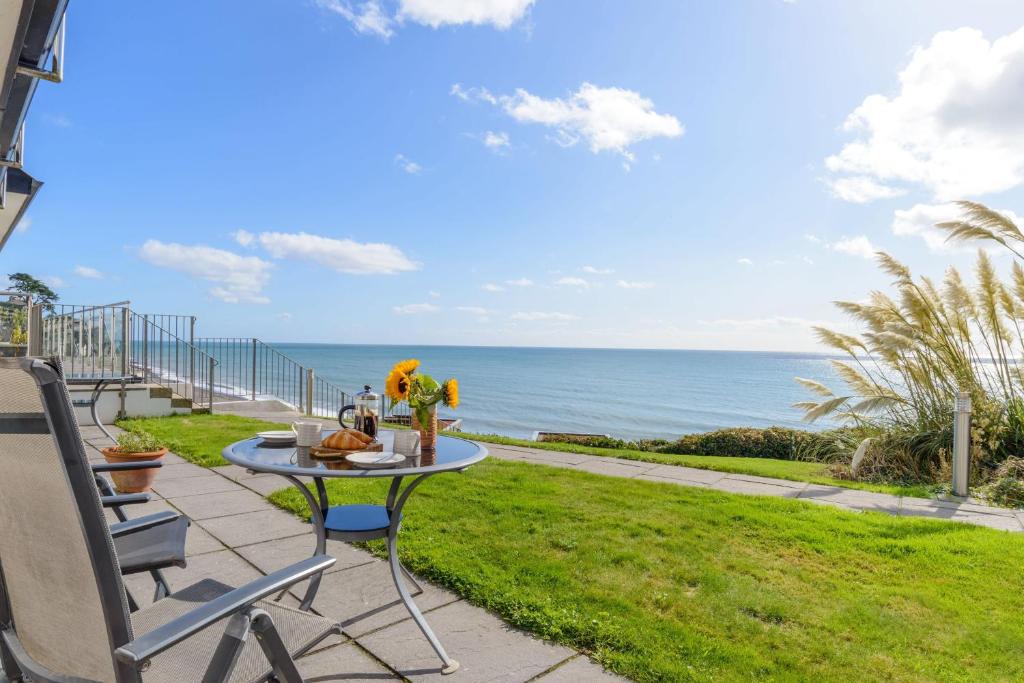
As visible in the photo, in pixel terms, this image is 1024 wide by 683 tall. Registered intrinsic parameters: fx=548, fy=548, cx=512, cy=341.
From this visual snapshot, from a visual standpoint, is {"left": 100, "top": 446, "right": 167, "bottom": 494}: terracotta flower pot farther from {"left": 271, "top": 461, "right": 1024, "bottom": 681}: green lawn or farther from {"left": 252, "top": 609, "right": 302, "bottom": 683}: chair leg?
{"left": 252, "top": 609, "right": 302, "bottom": 683}: chair leg

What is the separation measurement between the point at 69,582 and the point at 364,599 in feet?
5.26

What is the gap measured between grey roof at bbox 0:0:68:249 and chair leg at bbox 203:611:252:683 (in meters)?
3.40

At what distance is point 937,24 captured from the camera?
7250 mm

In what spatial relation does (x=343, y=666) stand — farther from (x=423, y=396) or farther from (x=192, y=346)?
(x=192, y=346)

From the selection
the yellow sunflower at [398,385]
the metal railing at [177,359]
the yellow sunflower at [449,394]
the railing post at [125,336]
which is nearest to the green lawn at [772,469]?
the yellow sunflower at [449,394]

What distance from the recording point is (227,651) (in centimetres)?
89

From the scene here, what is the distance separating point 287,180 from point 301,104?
7833 millimetres

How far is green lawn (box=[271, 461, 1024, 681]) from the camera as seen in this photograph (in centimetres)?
197

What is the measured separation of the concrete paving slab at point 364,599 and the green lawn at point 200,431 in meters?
2.90

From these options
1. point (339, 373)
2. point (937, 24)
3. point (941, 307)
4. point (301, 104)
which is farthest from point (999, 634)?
point (339, 373)

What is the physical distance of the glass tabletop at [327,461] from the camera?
71.6 inches

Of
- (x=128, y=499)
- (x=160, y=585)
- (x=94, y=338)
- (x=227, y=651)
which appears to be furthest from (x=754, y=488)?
(x=94, y=338)

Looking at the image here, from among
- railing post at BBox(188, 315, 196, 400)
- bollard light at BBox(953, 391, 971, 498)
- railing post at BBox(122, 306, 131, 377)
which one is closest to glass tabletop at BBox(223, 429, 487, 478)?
bollard light at BBox(953, 391, 971, 498)

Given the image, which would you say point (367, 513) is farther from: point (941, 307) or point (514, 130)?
point (514, 130)
